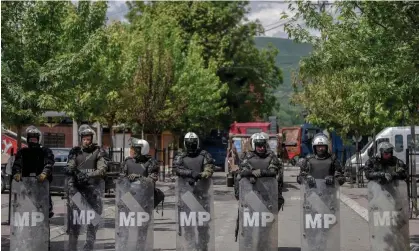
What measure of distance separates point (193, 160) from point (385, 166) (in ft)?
9.27

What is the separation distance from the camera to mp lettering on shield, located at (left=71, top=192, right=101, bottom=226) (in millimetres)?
12773

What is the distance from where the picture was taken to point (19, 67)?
58.5 feet

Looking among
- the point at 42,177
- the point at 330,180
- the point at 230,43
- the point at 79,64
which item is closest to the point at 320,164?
the point at 330,180

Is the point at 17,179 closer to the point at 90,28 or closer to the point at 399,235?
the point at 399,235

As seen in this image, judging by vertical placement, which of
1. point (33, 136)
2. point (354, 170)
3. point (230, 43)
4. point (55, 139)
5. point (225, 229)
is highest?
point (230, 43)

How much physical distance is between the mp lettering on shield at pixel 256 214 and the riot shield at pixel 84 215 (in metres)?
2.12

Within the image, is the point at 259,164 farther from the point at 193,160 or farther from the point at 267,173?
the point at 193,160

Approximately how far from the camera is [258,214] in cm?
1278

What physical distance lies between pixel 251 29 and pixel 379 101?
48073 mm

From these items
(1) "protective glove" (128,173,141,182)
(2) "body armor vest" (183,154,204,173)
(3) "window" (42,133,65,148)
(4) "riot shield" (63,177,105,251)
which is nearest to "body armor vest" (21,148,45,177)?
(4) "riot shield" (63,177,105,251)

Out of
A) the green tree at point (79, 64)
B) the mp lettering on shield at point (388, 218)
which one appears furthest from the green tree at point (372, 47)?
the green tree at point (79, 64)

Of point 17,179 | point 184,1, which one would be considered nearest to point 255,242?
point 17,179

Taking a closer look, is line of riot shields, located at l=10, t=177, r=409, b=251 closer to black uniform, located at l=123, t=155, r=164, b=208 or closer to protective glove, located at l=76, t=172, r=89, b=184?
protective glove, located at l=76, t=172, r=89, b=184

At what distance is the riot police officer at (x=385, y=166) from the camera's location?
1260cm
